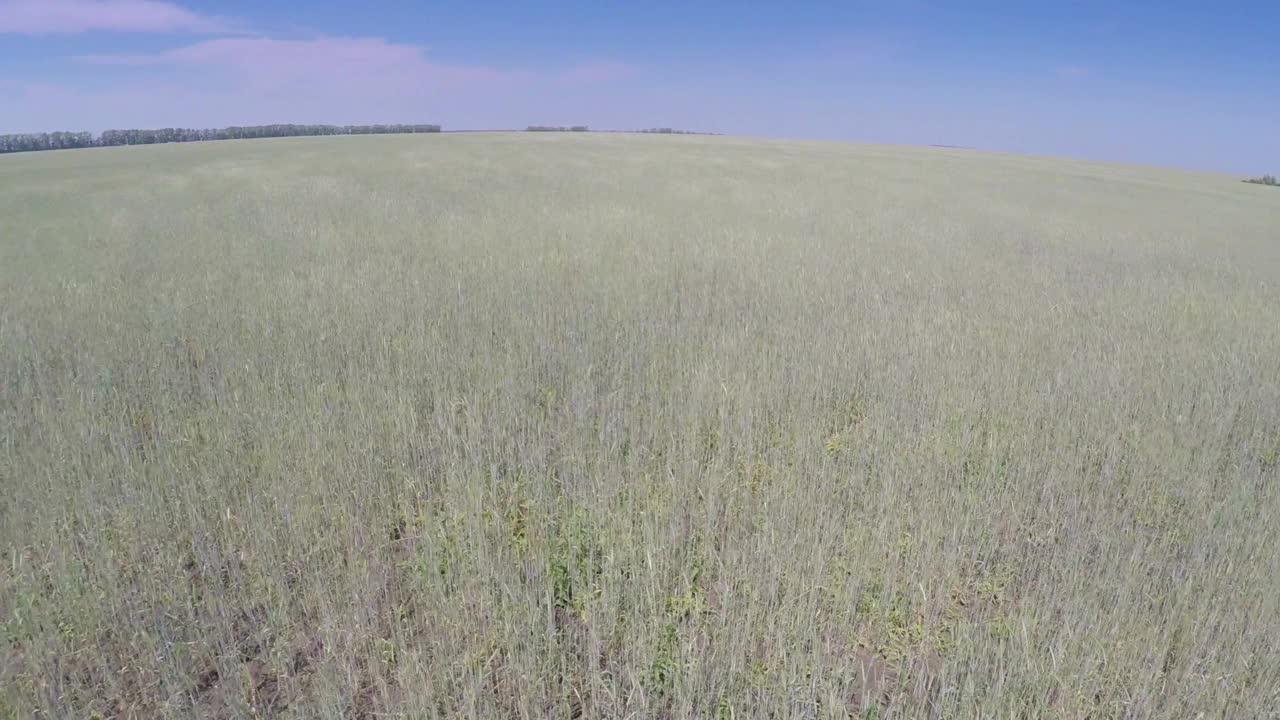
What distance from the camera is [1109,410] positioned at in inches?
188

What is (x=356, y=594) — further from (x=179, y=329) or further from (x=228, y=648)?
(x=179, y=329)

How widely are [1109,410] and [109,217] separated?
17.7 m

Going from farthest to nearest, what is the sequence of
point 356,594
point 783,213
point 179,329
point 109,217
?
1. point 783,213
2. point 109,217
3. point 179,329
4. point 356,594

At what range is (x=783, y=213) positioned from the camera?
15.7 m

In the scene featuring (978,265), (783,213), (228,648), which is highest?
(783,213)

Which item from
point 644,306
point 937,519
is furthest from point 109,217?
point 937,519

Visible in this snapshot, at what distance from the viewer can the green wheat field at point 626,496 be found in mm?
2387

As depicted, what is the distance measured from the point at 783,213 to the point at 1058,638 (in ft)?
47.1

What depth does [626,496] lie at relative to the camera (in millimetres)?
3572

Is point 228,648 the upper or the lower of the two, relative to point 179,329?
lower

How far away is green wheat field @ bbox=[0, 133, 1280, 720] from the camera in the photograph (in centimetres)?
239

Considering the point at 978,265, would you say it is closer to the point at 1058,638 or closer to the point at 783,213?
the point at 783,213

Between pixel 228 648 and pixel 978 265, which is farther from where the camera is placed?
pixel 978 265

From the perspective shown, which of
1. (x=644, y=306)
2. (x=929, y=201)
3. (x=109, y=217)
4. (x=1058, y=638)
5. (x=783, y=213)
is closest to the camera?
(x=1058, y=638)
